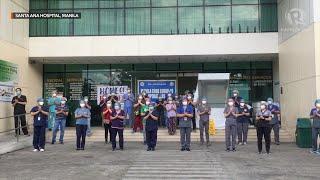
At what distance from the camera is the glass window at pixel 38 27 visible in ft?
85.6

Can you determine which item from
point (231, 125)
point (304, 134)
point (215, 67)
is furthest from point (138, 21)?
point (304, 134)

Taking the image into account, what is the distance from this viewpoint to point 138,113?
2158cm

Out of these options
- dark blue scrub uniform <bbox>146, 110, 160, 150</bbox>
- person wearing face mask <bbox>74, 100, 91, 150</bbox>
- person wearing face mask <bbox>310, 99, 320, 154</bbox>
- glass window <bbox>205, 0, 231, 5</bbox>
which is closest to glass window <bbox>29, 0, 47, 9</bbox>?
glass window <bbox>205, 0, 231, 5</bbox>

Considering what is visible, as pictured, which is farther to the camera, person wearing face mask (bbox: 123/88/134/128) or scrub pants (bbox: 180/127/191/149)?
person wearing face mask (bbox: 123/88/134/128)

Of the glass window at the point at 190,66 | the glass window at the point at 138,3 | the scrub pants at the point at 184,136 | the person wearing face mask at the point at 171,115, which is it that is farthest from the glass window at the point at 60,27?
the scrub pants at the point at 184,136

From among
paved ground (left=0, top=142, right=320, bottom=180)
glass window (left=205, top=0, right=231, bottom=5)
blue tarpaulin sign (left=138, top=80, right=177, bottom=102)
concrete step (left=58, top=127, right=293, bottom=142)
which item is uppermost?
glass window (left=205, top=0, right=231, bottom=5)

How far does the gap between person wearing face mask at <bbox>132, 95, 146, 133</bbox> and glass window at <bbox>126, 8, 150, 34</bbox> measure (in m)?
5.54

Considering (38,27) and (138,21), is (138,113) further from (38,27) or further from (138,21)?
(38,27)

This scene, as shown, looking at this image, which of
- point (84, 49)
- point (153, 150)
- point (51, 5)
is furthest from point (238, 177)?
point (51, 5)

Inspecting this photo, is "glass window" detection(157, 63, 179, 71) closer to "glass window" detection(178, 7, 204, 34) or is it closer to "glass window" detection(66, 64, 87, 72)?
"glass window" detection(178, 7, 204, 34)

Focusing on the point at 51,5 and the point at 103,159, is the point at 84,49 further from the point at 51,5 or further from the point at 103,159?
the point at 103,159

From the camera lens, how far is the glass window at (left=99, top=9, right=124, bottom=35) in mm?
26052

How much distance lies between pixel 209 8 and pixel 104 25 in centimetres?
568

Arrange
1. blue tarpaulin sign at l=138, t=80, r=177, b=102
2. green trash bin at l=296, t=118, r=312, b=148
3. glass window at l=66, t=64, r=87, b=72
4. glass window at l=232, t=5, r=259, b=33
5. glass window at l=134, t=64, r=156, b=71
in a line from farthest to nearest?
1. glass window at l=66, t=64, r=87, b=72
2. glass window at l=134, t=64, r=156, b=71
3. blue tarpaulin sign at l=138, t=80, r=177, b=102
4. glass window at l=232, t=5, r=259, b=33
5. green trash bin at l=296, t=118, r=312, b=148
